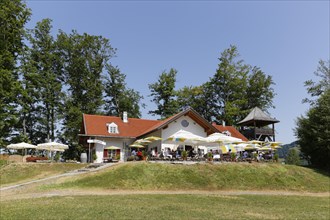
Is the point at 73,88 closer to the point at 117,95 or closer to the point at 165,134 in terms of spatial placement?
the point at 117,95

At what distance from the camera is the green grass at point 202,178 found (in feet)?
72.8

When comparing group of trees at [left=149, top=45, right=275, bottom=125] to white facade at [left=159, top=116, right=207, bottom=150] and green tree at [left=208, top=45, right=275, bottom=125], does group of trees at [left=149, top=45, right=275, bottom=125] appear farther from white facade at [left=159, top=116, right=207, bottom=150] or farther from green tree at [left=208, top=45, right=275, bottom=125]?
white facade at [left=159, top=116, right=207, bottom=150]

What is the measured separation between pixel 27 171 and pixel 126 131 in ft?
41.9

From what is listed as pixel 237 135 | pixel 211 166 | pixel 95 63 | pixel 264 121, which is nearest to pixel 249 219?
pixel 211 166

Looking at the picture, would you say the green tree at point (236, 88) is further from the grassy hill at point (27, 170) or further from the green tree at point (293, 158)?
the grassy hill at point (27, 170)

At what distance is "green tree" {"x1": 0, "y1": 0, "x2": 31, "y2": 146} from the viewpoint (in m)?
37.2

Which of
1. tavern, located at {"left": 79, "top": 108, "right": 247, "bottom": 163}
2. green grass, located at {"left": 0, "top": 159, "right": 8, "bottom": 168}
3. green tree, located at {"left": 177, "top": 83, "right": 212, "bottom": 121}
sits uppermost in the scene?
green tree, located at {"left": 177, "top": 83, "right": 212, "bottom": 121}

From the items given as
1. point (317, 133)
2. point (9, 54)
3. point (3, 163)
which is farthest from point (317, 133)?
point (9, 54)

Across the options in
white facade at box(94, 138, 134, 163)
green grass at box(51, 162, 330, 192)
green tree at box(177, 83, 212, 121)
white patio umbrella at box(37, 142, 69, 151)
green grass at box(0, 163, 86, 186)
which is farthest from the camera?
green tree at box(177, 83, 212, 121)

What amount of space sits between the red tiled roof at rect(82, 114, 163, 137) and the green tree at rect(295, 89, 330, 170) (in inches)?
765

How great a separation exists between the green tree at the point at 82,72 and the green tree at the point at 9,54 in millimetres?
9203

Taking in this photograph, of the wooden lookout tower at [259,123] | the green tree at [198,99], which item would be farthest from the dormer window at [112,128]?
the green tree at [198,99]

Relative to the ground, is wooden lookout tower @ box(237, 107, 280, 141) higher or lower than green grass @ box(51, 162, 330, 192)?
higher

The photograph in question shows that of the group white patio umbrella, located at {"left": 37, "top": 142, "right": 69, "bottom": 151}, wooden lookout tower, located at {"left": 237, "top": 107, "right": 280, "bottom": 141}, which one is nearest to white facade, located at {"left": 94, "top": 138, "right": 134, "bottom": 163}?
white patio umbrella, located at {"left": 37, "top": 142, "right": 69, "bottom": 151}
